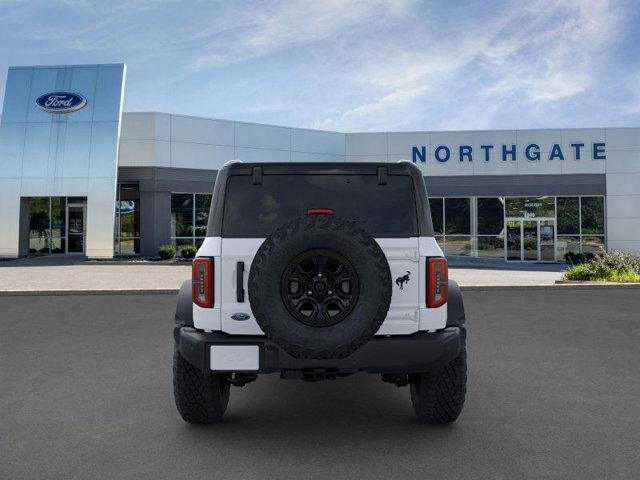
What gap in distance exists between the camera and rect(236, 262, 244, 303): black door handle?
397 cm

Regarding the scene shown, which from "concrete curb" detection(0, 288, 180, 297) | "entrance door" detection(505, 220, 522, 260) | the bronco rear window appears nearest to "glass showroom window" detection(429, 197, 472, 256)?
"entrance door" detection(505, 220, 522, 260)

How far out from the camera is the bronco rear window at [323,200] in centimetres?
421

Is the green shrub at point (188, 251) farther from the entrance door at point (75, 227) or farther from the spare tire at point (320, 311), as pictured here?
the spare tire at point (320, 311)

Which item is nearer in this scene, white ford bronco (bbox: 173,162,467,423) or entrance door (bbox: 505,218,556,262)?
white ford bronco (bbox: 173,162,467,423)

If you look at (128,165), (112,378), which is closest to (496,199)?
(128,165)

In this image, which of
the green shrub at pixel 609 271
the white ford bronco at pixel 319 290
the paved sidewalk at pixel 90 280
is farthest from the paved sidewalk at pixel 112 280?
the white ford bronco at pixel 319 290

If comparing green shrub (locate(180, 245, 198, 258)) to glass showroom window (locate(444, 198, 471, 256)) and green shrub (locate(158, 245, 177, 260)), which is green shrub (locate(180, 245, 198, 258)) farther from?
glass showroom window (locate(444, 198, 471, 256))

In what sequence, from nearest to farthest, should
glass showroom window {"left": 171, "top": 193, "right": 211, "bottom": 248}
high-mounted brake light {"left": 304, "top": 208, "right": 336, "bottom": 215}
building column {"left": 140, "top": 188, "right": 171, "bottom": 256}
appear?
high-mounted brake light {"left": 304, "top": 208, "right": 336, "bottom": 215} → building column {"left": 140, "top": 188, "right": 171, "bottom": 256} → glass showroom window {"left": 171, "top": 193, "right": 211, "bottom": 248}

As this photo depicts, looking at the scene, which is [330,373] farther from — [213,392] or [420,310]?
[213,392]

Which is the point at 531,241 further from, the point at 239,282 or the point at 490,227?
the point at 239,282

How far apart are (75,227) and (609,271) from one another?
82.7 ft

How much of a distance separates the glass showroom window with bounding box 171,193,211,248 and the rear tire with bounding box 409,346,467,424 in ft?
85.9

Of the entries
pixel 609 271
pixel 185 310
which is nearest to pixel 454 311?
pixel 185 310

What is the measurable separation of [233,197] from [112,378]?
9.84 feet
